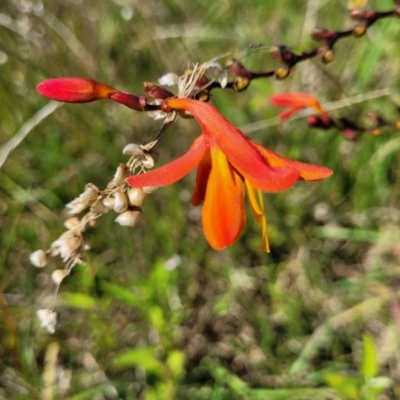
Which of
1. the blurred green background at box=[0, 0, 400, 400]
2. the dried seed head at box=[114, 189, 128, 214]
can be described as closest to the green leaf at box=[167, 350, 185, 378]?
Answer: the blurred green background at box=[0, 0, 400, 400]

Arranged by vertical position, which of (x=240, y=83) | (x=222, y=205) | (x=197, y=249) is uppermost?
(x=197, y=249)

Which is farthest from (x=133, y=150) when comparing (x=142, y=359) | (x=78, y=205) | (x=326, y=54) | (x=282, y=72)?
(x=142, y=359)

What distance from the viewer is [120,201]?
0.78m

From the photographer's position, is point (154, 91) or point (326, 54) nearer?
point (154, 91)

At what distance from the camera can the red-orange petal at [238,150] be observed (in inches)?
26.0

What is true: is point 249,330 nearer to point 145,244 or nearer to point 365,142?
point 145,244

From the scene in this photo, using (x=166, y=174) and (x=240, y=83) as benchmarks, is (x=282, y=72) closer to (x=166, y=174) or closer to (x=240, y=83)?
(x=240, y=83)

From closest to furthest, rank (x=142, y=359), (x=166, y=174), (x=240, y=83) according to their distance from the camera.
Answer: (x=166, y=174) → (x=240, y=83) → (x=142, y=359)

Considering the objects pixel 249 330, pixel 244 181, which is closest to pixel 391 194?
pixel 249 330

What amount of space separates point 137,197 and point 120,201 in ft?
0.09

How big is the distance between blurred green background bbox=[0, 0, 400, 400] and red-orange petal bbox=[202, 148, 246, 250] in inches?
32.4

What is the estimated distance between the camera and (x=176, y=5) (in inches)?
106

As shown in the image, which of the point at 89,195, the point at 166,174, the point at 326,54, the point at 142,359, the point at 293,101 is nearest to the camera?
the point at 166,174

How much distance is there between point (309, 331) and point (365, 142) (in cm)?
74
